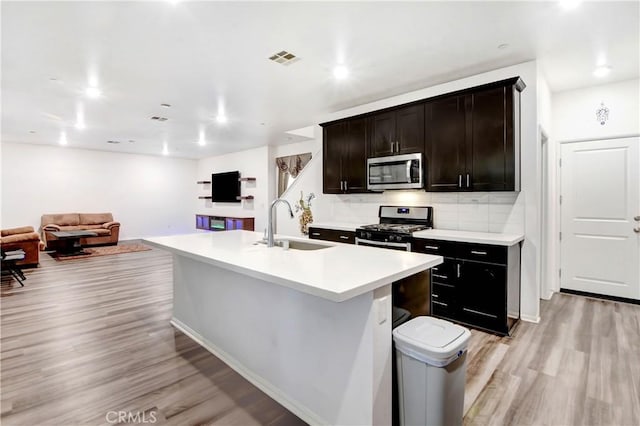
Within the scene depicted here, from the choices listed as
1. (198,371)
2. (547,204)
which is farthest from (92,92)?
(547,204)

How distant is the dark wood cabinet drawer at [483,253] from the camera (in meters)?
3.01

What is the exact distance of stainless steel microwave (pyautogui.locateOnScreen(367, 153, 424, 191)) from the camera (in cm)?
394

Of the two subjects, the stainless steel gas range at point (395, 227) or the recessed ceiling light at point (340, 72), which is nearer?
the recessed ceiling light at point (340, 72)

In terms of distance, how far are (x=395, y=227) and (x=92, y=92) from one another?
14.3 ft

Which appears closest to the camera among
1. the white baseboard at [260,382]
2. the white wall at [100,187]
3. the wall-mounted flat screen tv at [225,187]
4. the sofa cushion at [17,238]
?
the white baseboard at [260,382]

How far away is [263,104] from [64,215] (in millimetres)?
7028

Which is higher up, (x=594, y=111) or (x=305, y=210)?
(x=594, y=111)

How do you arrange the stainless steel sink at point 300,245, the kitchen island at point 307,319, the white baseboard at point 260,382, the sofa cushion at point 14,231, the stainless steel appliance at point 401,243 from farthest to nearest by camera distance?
A: the sofa cushion at point 14,231 < the stainless steel sink at point 300,245 < the stainless steel appliance at point 401,243 < the white baseboard at point 260,382 < the kitchen island at point 307,319

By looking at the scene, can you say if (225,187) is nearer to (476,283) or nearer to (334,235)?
(334,235)

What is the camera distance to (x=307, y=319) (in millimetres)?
1929

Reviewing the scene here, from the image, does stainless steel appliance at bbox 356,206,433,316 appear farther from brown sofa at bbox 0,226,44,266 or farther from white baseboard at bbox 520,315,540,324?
brown sofa at bbox 0,226,44,266

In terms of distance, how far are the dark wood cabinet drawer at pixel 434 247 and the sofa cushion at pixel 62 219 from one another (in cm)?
903

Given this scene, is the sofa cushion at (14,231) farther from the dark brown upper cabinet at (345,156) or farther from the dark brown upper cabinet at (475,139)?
the dark brown upper cabinet at (475,139)

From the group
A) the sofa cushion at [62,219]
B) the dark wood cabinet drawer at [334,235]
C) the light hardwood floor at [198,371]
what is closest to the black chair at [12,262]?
the light hardwood floor at [198,371]
